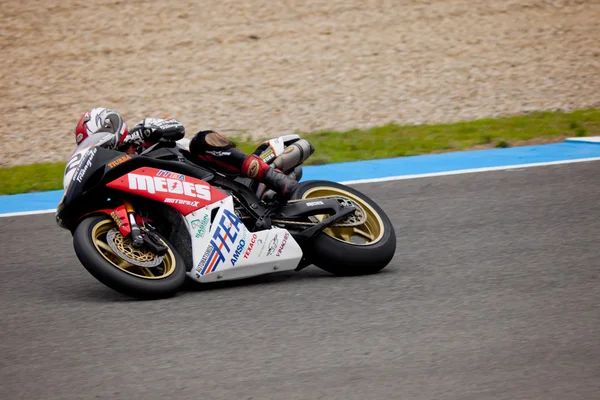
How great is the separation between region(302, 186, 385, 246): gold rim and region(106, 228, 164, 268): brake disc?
1142 mm

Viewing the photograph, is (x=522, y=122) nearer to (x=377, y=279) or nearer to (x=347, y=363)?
(x=377, y=279)

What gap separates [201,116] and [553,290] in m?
8.55

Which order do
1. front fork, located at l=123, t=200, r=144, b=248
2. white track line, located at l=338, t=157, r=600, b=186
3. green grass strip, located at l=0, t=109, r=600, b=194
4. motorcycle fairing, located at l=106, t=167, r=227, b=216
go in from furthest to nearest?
green grass strip, located at l=0, t=109, r=600, b=194 < white track line, located at l=338, t=157, r=600, b=186 < motorcycle fairing, located at l=106, t=167, r=227, b=216 < front fork, located at l=123, t=200, r=144, b=248

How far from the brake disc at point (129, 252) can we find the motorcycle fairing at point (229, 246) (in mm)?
270

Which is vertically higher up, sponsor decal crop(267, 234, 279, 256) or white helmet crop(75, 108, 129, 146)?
white helmet crop(75, 108, 129, 146)

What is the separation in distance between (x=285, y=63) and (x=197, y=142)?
9.47 m

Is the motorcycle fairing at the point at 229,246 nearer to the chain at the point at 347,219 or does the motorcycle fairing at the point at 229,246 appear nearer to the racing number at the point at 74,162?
the chain at the point at 347,219

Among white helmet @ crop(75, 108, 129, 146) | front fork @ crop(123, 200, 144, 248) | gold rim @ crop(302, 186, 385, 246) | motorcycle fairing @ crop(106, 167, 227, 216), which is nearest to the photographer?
front fork @ crop(123, 200, 144, 248)

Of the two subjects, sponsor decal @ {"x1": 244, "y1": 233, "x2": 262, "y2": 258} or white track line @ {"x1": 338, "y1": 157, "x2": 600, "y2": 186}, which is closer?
sponsor decal @ {"x1": 244, "y1": 233, "x2": 262, "y2": 258}

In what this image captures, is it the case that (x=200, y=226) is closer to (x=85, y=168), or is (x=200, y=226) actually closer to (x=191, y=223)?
(x=191, y=223)

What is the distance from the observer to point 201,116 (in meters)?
13.1

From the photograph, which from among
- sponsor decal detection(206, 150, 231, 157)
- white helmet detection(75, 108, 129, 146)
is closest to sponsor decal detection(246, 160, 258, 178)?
sponsor decal detection(206, 150, 231, 157)

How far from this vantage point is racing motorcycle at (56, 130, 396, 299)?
17.8 ft

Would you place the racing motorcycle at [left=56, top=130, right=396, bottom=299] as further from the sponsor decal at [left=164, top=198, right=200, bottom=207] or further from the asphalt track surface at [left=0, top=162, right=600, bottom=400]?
the asphalt track surface at [left=0, top=162, right=600, bottom=400]
